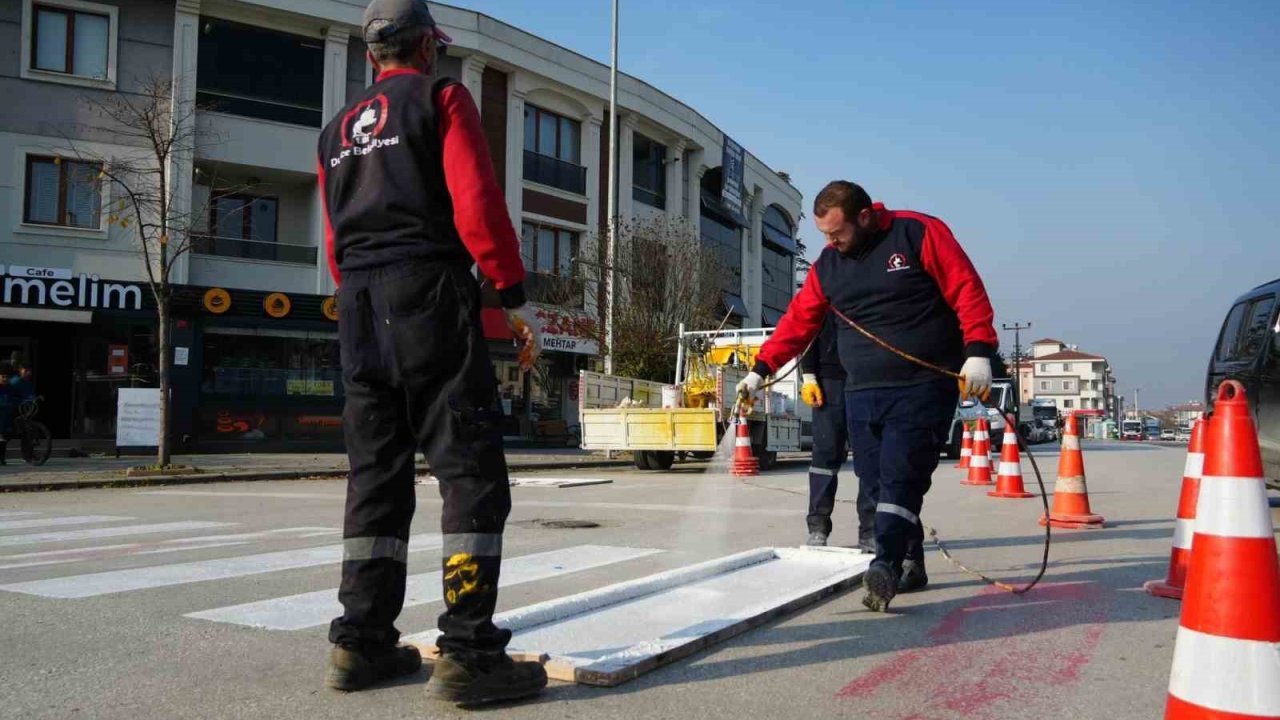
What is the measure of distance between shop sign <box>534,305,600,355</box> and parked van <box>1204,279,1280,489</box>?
17.3 meters

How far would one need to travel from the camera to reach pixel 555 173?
1159 inches

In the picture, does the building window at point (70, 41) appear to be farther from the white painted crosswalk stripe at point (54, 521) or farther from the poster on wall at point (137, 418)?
the white painted crosswalk stripe at point (54, 521)

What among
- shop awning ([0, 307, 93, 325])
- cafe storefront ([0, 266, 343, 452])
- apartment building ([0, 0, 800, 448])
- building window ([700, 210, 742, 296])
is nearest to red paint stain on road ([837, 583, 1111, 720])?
apartment building ([0, 0, 800, 448])

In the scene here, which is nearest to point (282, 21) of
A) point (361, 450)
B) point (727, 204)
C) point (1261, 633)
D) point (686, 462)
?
point (686, 462)

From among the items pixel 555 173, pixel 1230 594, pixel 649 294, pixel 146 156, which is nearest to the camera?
pixel 1230 594

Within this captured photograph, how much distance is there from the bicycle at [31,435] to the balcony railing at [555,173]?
15.0 metres

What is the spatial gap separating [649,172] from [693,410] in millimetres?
19003

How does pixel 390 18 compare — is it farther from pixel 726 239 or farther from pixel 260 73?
pixel 726 239

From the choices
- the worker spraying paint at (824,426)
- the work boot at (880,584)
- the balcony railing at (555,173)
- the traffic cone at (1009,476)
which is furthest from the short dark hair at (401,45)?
the balcony railing at (555,173)

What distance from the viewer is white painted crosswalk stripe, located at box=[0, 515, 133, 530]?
832 centimetres

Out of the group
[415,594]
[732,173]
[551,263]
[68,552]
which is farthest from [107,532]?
[732,173]

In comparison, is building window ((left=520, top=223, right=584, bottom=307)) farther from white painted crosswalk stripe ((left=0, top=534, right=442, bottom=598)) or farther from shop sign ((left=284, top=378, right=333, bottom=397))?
white painted crosswalk stripe ((left=0, top=534, right=442, bottom=598))

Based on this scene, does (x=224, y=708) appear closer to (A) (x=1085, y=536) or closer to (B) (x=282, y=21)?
(A) (x=1085, y=536)

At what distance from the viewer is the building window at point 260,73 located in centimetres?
2269
